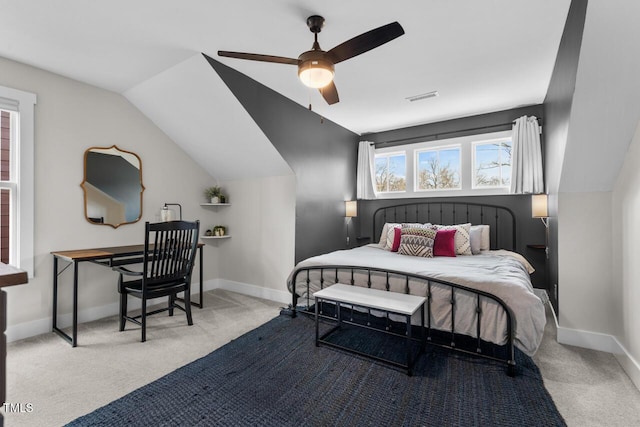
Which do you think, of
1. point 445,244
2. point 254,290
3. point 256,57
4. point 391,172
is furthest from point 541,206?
point 254,290

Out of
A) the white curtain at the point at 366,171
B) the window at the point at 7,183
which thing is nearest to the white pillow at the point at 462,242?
the white curtain at the point at 366,171

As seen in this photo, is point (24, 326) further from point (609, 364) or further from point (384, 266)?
point (609, 364)

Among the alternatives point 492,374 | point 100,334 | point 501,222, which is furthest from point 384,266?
point 100,334

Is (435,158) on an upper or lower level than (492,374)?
upper

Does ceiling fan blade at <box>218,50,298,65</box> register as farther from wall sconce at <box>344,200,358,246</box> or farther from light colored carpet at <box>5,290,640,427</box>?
wall sconce at <box>344,200,358,246</box>

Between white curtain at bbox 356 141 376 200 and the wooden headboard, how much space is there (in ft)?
1.20

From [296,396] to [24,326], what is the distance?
9.00ft

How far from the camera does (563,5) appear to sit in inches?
83.4

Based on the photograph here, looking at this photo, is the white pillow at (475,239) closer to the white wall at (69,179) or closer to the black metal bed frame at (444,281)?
the black metal bed frame at (444,281)

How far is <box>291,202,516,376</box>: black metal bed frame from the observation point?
91.7 inches

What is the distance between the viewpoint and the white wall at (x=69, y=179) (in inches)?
113

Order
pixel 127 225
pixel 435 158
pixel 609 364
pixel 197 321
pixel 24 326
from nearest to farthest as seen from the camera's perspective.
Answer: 1. pixel 609 364
2. pixel 24 326
3. pixel 197 321
4. pixel 127 225
5. pixel 435 158

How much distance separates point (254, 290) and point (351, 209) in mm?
1952

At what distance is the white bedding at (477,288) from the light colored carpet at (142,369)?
413 mm
